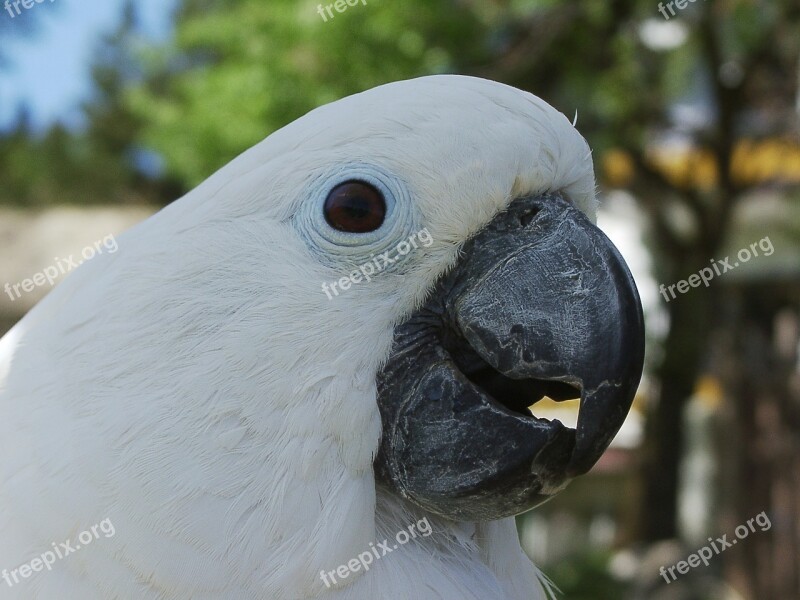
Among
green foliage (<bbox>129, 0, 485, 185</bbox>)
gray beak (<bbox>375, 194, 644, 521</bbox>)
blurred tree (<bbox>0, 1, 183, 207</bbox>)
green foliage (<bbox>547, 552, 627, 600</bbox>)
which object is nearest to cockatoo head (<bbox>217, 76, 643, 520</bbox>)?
gray beak (<bbox>375, 194, 644, 521</bbox>)

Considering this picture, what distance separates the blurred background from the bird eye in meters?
3.66

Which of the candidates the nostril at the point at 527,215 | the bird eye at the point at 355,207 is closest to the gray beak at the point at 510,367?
the nostril at the point at 527,215

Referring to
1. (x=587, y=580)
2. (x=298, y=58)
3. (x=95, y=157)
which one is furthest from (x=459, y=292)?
(x=95, y=157)

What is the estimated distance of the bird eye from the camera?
1.70 meters

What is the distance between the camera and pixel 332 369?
166 centimetres

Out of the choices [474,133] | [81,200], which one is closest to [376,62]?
[474,133]

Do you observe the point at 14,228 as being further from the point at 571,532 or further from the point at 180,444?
the point at 180,444

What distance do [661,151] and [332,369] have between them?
294 inches

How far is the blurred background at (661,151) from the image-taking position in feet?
17.9

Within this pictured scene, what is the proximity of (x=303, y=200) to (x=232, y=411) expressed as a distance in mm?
460

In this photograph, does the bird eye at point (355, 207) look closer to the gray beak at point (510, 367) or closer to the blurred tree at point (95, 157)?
the gray beak at point (510, 367)

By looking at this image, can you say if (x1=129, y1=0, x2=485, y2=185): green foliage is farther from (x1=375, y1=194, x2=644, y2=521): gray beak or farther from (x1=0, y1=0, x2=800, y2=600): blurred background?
(x1=375, y1=194, x2=644, y2=521): gray beak

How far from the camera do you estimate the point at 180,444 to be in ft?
5.31

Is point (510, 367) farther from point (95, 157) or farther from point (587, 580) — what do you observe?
point (95, 157)
